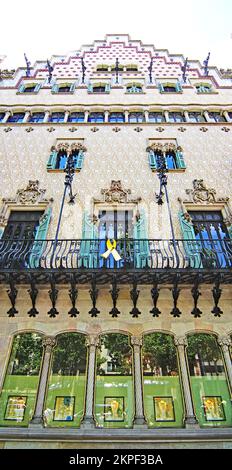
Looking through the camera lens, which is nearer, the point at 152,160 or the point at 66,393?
the point at 66,393

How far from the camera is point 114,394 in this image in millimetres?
7621

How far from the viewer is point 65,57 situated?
2277 cm

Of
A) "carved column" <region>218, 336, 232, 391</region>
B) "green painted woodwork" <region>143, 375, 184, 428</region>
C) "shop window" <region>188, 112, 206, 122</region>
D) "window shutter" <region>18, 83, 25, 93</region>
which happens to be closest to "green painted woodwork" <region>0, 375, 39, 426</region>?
"green painted woodwork" <region>143, 375, 184, 428</region>

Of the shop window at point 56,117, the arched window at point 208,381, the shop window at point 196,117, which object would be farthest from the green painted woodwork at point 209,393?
the shop window at point 56,117

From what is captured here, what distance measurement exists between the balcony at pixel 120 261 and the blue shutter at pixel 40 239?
0.10 ft

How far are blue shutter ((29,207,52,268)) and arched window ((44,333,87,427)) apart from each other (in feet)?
8.05

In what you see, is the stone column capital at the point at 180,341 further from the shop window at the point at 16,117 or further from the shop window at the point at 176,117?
the shop window at the point at 16,117

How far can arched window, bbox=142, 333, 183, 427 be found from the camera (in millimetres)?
7281

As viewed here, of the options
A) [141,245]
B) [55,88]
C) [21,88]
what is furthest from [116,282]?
[21,88]

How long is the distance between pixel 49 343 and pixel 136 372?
2.35 metres

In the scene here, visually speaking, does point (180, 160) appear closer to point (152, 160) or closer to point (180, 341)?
point (152, 160)

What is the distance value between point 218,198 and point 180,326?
5.70m

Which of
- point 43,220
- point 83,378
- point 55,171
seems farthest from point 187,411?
point 55,171

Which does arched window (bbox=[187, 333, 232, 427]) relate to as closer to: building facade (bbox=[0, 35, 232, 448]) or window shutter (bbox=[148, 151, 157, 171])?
building facade (bbox=[0, 35, 232, 448])
